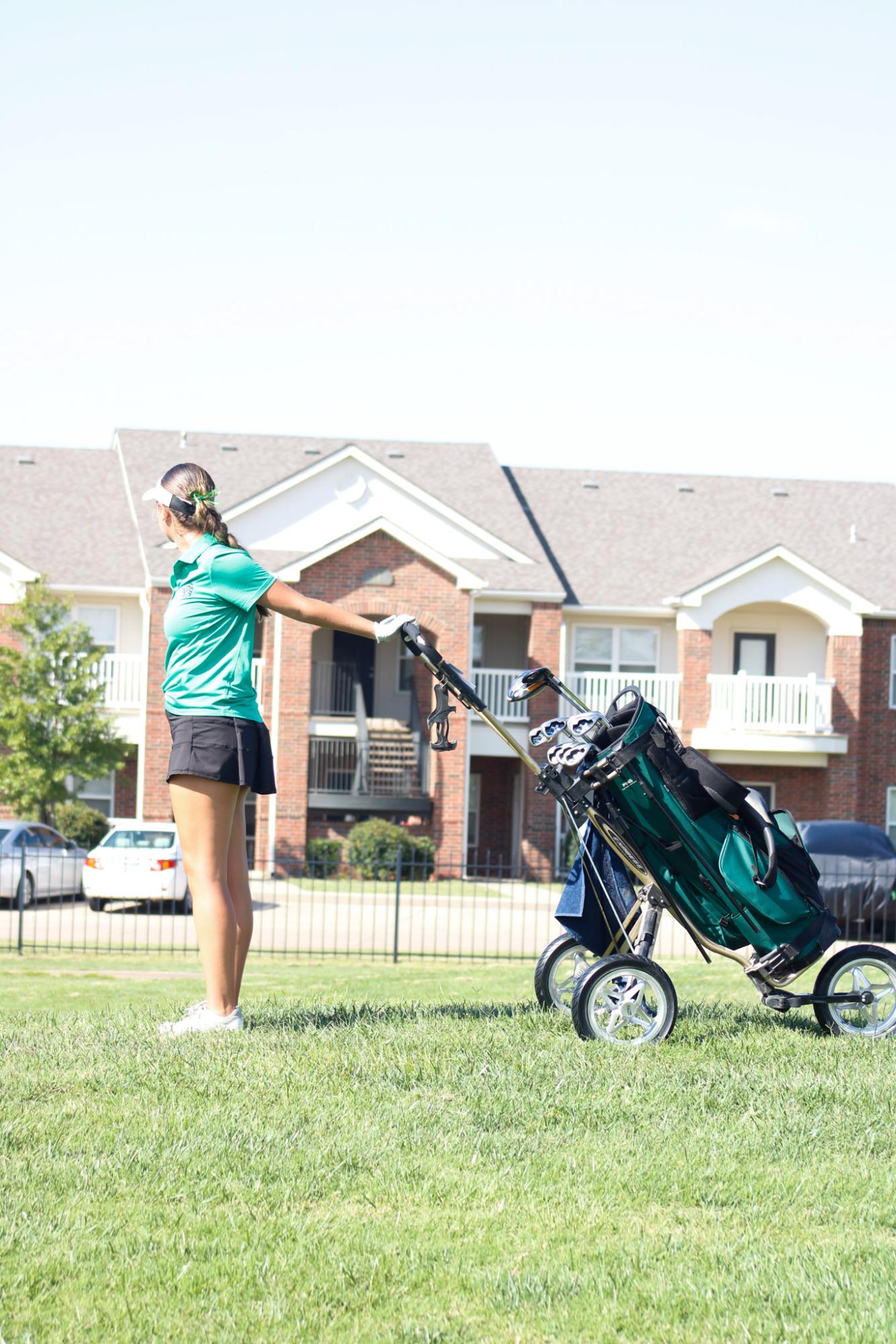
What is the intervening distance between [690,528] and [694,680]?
5427 millimetres

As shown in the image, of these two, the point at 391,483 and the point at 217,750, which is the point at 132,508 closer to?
the point at 391,483

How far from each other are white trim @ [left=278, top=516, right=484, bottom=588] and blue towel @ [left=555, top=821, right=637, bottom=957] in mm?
23902

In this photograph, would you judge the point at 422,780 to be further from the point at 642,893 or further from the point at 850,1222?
the point at 850,1222

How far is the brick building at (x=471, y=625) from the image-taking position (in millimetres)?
30734

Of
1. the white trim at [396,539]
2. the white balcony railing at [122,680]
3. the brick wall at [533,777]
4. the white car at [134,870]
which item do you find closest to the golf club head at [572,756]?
the white car at [134,870]

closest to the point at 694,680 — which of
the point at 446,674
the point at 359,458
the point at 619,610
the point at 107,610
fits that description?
the point at 619,610

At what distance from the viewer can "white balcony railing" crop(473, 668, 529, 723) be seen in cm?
3241

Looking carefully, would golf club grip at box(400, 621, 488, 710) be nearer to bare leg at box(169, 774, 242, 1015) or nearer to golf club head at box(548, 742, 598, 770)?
golf club head at box(548, 742, 598, 770)

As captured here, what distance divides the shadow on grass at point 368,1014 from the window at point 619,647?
27305mm

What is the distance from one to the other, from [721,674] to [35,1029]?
29.0 metres

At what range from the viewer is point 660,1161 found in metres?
4.41

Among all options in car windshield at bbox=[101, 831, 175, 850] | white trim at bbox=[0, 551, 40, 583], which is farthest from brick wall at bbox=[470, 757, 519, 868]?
car windshield at bbox=[101, 831, 175, 850]

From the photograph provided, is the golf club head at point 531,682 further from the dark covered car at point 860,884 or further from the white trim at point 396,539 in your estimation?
the white trim at point 396,539

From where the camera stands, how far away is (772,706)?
108 ft
